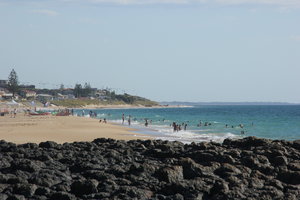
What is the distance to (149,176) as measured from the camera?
43.1ft

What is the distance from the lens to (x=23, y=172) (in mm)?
13320

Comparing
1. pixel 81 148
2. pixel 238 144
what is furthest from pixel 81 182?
pixel 238 144

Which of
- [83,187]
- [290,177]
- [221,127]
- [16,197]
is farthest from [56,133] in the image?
[221,127]

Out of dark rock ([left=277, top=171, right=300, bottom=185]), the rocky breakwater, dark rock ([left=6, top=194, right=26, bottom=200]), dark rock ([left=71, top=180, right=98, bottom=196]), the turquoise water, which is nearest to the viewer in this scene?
dark rock ([left=6, top=194, right=26, bottom=200])

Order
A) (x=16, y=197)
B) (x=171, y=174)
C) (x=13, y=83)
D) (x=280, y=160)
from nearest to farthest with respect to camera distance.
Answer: (x=16, y=197)
(x=171, y=174)
(x=280, y=160)
(x=13, y=83)

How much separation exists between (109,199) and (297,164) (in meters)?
6.95

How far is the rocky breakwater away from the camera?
37.3ft

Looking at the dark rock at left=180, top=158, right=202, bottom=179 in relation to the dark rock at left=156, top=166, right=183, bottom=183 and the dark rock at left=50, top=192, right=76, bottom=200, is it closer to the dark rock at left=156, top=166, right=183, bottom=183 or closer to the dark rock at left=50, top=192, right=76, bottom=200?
the dark rock at left=156, top=166, right=183, bottom=183

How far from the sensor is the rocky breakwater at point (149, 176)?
11367 millimetres

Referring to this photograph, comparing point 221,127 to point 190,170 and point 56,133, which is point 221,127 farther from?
point 190,170

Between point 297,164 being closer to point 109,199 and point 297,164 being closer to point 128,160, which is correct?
point 128,160

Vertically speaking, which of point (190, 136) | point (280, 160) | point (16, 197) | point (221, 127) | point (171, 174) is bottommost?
point (190, 136)

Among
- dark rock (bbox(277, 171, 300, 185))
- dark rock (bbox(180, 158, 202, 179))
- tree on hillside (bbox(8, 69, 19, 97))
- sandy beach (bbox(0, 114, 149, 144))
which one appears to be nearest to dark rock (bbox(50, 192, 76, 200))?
dark rock (bbox(180, 158, 202, 179))

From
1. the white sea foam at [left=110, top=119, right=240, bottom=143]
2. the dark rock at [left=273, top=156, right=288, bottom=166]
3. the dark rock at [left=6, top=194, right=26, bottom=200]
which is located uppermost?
the dark rock at [left=273, top=156, right=288, bottom=166]
